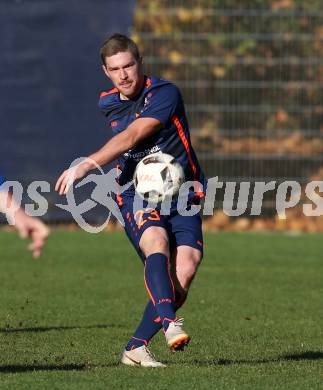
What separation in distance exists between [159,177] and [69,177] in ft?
3.66

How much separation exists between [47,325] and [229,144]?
10.2m

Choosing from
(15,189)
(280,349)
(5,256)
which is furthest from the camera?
(15,189)

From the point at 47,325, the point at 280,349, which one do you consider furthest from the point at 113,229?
the point at 280,349

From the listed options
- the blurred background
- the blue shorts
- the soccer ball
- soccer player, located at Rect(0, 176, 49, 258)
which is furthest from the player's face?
the blurred background

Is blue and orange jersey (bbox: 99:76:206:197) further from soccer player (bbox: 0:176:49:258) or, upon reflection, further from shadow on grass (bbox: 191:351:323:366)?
soccer player (bbox: 0:176:49:258)

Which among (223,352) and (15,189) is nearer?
(223,352)

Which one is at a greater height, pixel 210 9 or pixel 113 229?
pixel 210 9

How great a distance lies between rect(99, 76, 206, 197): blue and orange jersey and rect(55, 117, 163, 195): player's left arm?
74 mm

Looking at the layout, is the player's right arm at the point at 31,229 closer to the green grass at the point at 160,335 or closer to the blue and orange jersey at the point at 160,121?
the green grass at the point at 160,335

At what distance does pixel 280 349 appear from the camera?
8.00m

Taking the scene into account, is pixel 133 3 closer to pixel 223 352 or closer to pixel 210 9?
pixel 210 9

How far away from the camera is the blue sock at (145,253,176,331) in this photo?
6.91 m

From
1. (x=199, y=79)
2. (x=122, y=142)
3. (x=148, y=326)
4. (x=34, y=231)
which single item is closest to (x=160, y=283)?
(x=148, y=326)

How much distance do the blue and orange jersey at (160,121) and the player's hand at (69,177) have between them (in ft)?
3.02
